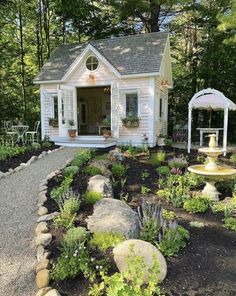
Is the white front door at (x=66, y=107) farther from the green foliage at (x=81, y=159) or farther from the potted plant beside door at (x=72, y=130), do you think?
the green foliage at (x=81, y=159)

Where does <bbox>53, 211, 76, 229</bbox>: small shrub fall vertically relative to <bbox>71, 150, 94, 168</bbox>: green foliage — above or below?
below

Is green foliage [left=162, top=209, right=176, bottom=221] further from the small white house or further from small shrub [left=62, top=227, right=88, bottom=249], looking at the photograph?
the small white house

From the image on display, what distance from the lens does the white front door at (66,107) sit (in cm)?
1284

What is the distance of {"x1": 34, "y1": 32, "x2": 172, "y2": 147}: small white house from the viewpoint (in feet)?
39.6

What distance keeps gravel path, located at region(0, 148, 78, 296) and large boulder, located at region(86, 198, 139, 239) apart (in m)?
0.88

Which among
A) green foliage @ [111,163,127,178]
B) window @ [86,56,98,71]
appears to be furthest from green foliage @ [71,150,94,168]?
window @ [86,56,98,71]

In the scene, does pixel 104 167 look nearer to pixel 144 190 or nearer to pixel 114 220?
pixel 144 190

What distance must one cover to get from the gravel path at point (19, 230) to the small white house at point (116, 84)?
505 cm

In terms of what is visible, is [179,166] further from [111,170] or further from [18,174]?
[18,174]

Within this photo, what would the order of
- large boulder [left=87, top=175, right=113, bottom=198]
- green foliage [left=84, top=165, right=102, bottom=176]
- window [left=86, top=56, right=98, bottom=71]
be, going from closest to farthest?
large boulder [left=87, top=175, right=113, bottom=198], green foliage [left=84, top=165, right=102, bottom=176], window [left=86, top=56, right=98, bottom=71]

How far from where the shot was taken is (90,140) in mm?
12680

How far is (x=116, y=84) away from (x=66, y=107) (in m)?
2.55

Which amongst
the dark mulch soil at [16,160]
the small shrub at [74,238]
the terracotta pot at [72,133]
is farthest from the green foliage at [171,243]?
the terracotta pot at [72,133]

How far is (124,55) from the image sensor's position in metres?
13.1
